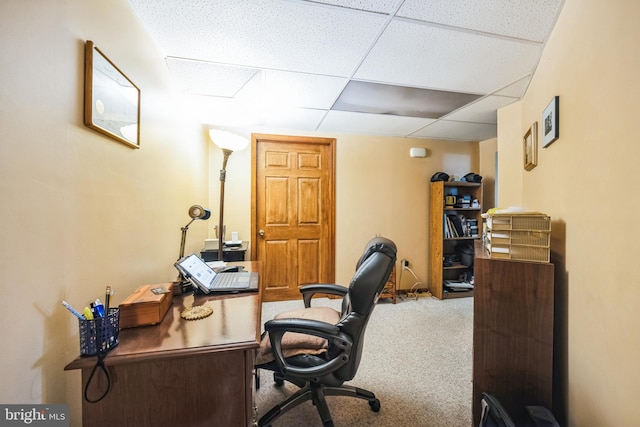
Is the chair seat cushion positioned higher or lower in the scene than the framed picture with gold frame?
lower

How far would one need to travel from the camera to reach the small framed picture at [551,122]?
131 centimetres

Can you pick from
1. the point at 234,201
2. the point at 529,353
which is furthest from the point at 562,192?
the point at 234,201

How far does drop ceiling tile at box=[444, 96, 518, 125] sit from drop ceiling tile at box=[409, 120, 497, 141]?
140 mm

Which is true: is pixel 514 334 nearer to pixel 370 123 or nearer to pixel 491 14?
pixel 491 14

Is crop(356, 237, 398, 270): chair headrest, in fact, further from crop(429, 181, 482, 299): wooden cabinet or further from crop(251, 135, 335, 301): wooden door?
crop(429, 181, 482, 299): wooden cabinet

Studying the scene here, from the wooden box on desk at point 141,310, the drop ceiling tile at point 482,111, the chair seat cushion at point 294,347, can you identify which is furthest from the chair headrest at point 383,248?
the drop ceiling tile at point 482,111

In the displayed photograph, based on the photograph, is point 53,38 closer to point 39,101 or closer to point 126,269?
point 39,101

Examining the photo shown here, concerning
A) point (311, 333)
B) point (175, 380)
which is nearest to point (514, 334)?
point (311, 333)

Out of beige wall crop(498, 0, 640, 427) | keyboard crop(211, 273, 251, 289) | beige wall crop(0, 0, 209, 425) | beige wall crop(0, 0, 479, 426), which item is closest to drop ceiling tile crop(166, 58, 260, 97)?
beige wall crop(0, 0, 479, 426)

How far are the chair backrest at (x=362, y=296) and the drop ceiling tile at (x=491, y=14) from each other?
1244 mm

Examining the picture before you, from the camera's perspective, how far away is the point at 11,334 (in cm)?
62

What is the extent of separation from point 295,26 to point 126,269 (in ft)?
5.05

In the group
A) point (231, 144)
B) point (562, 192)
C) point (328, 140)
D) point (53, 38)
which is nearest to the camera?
point (53, 38)

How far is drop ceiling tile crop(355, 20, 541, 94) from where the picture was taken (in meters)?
1.47
